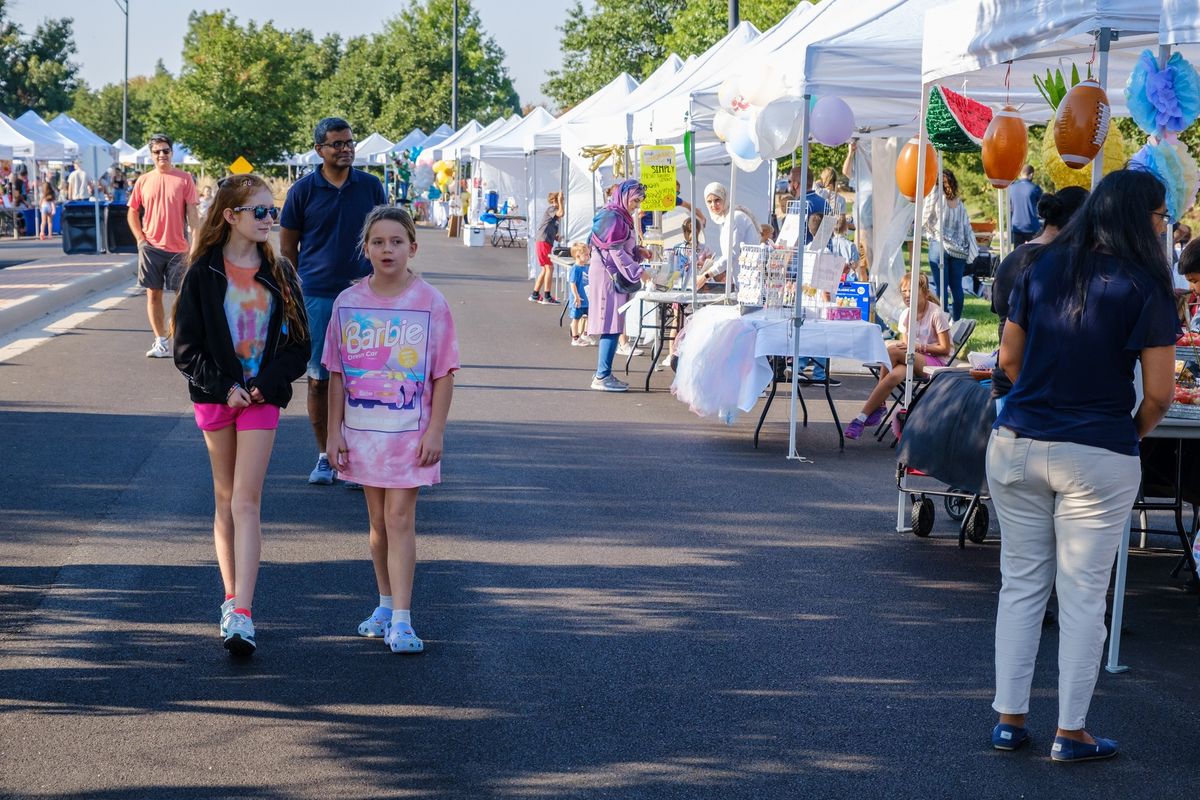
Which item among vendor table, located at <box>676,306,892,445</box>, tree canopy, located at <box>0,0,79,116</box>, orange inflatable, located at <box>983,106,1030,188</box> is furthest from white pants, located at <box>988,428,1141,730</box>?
tree canopy, located at <box>0,0,79,116</box>

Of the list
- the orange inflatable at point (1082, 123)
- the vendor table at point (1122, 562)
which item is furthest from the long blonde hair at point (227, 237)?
the orange inflatable at point (1082, 123)

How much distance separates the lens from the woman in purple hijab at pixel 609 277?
13.0 meters

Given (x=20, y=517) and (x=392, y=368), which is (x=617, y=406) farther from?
(x=392, y=368)

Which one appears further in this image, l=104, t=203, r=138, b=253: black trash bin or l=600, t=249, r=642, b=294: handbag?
l=104, t=203, r=138, b=253: black trash bin

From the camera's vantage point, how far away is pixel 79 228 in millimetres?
29703

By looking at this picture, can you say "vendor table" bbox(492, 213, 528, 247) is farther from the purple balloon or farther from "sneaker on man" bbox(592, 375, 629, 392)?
the purple balloon

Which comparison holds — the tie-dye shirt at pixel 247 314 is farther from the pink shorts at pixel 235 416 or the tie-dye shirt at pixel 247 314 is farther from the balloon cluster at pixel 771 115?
the balloon cluster at pixel 771 115

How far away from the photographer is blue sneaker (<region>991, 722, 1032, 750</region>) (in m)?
4.70

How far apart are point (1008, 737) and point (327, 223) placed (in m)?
5.07

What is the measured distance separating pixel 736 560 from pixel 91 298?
16613 mm

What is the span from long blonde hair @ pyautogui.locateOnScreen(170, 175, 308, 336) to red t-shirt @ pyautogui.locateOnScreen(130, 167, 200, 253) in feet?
27.7

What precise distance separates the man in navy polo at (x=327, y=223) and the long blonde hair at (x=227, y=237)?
2.59 meters

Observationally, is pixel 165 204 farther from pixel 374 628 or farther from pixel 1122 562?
pixel 1122 562

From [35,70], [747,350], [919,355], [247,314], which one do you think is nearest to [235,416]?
[247,314]
